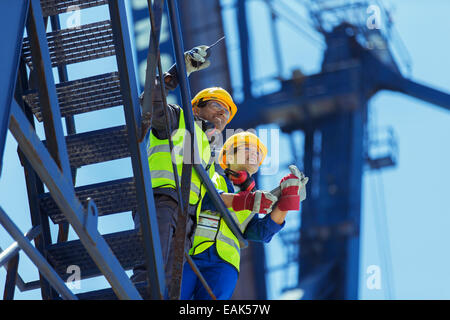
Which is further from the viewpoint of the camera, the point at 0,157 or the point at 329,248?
the point at 329,248

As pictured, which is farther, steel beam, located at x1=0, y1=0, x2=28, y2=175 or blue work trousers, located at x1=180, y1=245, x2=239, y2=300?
blue work trousers, located at x1=180, y1=245, x2=239, y2=300

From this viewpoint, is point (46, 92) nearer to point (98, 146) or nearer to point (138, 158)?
point (138, 158)

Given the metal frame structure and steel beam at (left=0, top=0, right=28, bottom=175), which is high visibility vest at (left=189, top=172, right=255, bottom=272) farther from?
steel beam at (left=0, top=0, right=28, bottom=175)

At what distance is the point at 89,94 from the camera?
6.02m

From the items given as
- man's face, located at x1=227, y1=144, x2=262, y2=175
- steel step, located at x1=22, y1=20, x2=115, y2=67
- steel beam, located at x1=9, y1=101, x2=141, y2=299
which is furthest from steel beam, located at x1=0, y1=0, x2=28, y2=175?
man's face, located at x1=227, y1=144, x2=262, y2=175

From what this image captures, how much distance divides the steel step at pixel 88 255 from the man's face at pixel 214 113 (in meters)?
1.78

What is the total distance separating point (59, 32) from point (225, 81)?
14337 millimetres

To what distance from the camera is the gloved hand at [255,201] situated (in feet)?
22.7

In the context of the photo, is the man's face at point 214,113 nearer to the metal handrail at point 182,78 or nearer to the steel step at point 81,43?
the metal handrail at point 182,78

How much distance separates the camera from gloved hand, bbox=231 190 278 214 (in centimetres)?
691

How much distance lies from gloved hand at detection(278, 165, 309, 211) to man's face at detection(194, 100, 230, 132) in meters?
0.85
